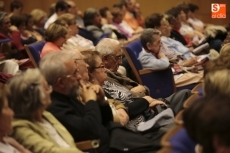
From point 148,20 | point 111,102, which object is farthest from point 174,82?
point 111,102

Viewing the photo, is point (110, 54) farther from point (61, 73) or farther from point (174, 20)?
point (174, 20)

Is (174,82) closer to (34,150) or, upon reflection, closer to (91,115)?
(91,115)

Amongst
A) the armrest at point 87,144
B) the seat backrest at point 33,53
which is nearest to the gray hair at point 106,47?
the seat backrest at point 33,53

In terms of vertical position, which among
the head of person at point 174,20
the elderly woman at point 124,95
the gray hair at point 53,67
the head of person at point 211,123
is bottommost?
the head of person at point 174,20

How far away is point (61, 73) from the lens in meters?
2.87

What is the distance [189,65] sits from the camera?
5.77 meters

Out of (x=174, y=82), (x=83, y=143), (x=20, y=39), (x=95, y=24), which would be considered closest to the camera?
(x=83, y=143)

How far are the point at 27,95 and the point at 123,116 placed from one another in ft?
3.66

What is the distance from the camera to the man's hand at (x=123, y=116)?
3.43m

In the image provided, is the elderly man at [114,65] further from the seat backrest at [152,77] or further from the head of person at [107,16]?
the head of person at [107,16]

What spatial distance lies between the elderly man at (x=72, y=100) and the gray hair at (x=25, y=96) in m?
0.31

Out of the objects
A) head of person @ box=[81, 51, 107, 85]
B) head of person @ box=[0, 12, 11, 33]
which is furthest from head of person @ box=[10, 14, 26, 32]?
head of person @ box=[81, 51, 107, 85]

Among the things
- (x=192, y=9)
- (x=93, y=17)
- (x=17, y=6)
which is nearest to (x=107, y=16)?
(x=93, y=17)

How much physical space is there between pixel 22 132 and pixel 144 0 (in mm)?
9483
